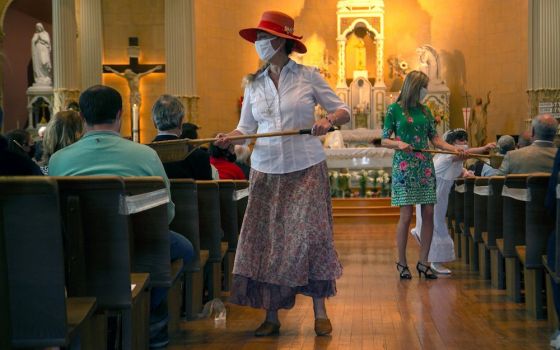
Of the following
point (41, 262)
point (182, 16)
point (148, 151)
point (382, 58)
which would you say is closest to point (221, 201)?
point (148, 151)

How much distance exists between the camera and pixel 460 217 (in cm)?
891

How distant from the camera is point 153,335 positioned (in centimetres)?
446

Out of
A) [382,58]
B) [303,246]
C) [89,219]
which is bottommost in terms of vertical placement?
[303,246]

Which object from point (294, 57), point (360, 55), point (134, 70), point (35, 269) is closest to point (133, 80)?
point (134, 70)

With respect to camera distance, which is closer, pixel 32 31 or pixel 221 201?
pixel 221 201

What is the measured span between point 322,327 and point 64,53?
11097mm

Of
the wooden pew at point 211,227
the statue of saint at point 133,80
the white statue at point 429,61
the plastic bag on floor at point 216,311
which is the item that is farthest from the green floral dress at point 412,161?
the white statue at point 429,61

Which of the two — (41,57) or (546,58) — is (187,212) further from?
(546,58)

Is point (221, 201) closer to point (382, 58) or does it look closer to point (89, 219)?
point (89, 219)

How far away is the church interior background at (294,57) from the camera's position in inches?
635

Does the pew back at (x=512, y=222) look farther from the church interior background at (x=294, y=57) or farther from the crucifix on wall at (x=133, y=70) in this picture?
the crucifix on wall at (x=133, y=70)

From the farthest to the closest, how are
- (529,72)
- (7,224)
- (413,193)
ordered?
(529,72)
(413,193)
(7,224)

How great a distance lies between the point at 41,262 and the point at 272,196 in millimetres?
2133

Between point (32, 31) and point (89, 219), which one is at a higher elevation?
point (32, 31)
